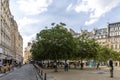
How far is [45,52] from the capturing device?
5694cm

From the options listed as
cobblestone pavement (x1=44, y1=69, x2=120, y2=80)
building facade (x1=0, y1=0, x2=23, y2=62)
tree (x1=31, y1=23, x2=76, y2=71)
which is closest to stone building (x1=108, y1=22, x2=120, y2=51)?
building facade (x1=0, y1=0, x2=23, y2=62)

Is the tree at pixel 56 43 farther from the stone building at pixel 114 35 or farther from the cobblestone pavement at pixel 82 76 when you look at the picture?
the stone building at pixel 114 35

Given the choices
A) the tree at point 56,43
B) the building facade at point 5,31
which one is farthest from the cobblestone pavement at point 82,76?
the building facade at point 5,31

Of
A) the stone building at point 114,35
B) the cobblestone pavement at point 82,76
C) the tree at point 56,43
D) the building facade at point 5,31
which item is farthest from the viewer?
the stone building at point 114,35

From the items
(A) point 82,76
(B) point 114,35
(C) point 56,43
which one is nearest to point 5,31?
(C) point 56,43

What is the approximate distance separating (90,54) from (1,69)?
97.1 feet

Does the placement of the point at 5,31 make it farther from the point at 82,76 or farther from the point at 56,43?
the point at 82,76

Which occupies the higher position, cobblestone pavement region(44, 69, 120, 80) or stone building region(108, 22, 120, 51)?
stone building region(108, 22, 120, 51)

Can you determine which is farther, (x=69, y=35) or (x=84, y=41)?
(x=84, y=41)

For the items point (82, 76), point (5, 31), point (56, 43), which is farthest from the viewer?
point (5, 31)

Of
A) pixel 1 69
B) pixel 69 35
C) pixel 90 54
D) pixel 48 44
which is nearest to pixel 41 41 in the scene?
pixel 48 44

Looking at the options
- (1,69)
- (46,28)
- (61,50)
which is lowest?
(1,69)

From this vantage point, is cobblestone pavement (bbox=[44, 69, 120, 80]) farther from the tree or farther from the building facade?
the building facade

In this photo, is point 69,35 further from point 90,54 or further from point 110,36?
point 110,36
